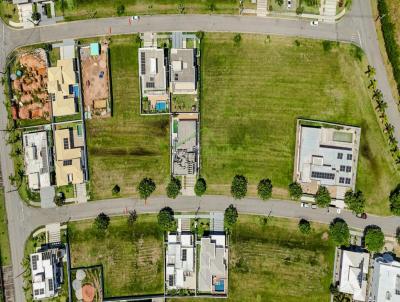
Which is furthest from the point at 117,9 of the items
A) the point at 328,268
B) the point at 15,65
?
the point at 328,268

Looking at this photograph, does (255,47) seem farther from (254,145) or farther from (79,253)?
(79,253)

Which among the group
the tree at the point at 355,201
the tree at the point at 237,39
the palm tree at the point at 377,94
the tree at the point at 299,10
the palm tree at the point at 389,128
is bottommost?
the tree at the point at 355,201

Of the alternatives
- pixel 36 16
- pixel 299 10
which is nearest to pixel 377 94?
pixel 299 10

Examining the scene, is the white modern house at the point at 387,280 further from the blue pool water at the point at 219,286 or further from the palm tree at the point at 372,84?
the palm tree at the point at 372,84

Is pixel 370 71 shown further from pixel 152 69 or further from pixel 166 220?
pixel 166 220

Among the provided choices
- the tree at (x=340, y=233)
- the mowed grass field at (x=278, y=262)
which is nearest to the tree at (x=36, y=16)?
the mowed grass field at (x=278, y=262)

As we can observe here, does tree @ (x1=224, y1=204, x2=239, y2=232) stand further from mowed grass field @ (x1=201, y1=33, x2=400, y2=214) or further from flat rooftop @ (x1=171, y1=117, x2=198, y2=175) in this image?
flat rooftop @ (x1=171, y1=117, x2=198, y2=175)
